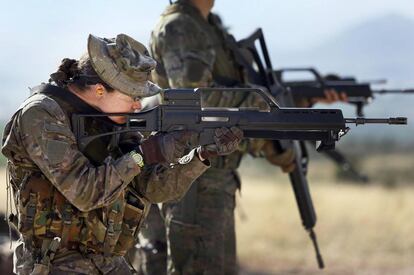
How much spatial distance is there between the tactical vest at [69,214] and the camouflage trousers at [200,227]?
1536 mm

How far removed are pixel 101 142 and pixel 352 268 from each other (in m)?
7.30

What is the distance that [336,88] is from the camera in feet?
27.1

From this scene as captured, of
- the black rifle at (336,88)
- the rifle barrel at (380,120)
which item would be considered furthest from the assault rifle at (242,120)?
the black rifle at (336,88)

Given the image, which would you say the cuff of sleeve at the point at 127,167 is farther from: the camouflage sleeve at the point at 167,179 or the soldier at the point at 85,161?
the camouflage sleeve at the point at 167,179

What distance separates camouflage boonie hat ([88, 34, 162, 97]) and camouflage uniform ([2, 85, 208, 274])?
0.17 meters

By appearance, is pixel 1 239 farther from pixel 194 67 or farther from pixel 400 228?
pixel 400 228

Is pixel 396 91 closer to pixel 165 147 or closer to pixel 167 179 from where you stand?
pixel 167 179

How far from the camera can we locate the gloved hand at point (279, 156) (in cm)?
682

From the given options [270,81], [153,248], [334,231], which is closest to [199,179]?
[153,248]

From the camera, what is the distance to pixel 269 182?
83.1ft

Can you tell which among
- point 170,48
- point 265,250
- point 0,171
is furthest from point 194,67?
point 0,171

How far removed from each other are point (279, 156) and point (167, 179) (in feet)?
7.23

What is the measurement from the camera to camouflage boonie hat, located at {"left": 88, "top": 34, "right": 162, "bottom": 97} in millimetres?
4438

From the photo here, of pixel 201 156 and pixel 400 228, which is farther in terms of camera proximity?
pixel 400 228
